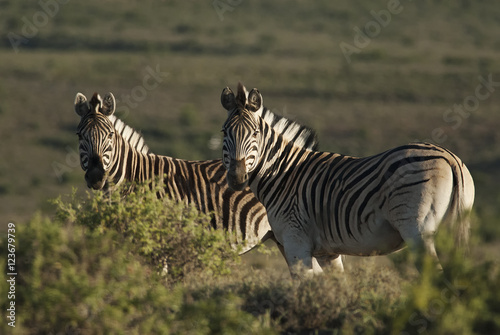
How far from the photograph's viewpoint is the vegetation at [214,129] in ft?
17.7

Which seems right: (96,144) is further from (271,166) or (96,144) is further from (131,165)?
(271,166)

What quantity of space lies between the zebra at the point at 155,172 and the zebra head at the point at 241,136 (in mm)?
914

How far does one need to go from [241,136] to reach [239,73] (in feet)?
140

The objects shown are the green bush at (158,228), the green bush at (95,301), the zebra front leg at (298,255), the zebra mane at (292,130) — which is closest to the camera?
the green bush at (95,301)

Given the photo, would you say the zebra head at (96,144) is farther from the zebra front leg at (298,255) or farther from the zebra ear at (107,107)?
the zebra front leg at (298,255)

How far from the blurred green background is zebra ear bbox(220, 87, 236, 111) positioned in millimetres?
16609

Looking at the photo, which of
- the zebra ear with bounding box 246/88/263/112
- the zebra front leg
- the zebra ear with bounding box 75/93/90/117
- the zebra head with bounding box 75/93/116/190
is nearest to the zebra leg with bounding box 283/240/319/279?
the zebra front leg

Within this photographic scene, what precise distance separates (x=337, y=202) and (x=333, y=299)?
3.94 feet

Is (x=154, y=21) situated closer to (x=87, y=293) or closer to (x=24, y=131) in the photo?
(x=24, y=131)

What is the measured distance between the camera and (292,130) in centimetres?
848

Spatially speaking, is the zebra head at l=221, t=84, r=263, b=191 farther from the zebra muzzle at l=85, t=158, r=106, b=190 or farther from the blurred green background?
the blurred green background

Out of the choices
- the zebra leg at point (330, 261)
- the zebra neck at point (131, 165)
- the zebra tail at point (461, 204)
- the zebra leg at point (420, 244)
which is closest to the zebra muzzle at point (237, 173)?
the zebra leg at point (330, 261)

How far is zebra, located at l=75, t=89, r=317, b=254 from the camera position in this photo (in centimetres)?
865

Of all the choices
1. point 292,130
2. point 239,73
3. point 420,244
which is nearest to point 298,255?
point 292,130
